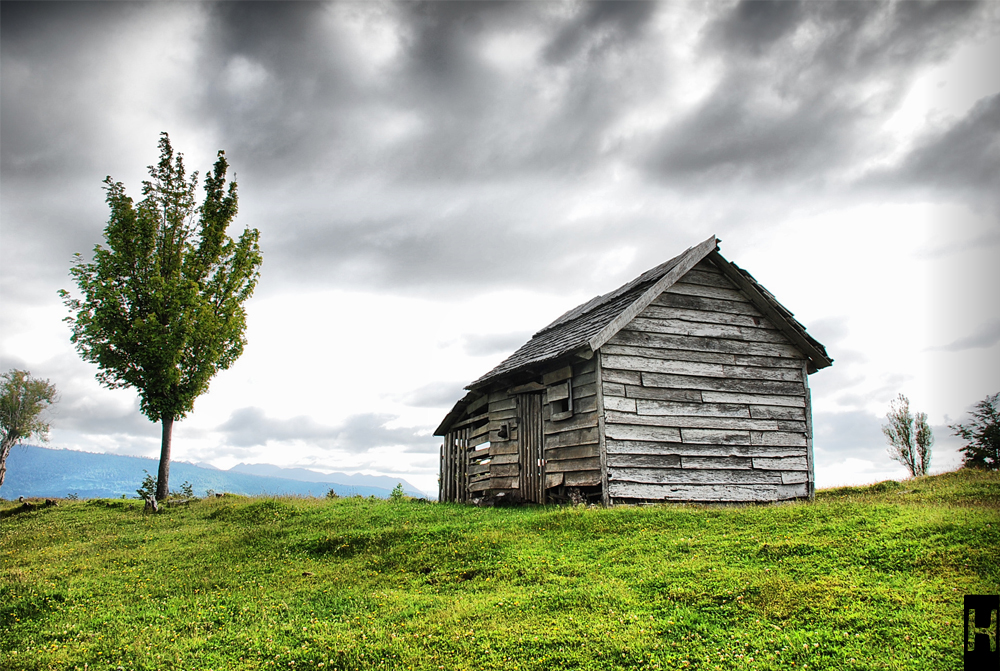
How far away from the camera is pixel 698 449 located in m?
18.8

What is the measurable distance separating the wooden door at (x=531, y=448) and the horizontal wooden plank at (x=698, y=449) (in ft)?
10.6

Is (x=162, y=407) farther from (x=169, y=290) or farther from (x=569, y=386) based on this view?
(x=569, y=386)

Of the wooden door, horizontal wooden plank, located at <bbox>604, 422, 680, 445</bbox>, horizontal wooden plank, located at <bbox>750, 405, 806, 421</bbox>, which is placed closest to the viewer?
horizontal wooden plank, located at <bbox>604, 422, 680, 445</bbox>

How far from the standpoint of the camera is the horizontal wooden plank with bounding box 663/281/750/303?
19875 mm

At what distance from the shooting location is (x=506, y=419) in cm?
2250

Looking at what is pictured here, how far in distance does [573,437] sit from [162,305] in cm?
2080

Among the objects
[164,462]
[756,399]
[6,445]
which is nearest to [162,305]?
[164,462]

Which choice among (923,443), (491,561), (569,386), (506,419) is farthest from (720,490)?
(923,443)

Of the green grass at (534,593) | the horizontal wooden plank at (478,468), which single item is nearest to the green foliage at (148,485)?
the green grass at (534,593)

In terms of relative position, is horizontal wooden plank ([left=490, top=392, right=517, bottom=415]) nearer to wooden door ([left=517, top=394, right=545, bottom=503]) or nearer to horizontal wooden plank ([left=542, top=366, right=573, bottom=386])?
wooden door ([left=517, top=394, right=545, bottom=503])

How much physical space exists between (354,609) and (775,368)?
1527 cm

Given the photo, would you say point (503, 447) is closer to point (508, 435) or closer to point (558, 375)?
point (508, 435)

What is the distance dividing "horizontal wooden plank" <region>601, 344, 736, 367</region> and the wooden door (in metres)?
3.47

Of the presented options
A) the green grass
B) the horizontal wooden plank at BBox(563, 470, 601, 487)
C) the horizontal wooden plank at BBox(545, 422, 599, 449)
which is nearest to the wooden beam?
the horizontal wooden plank at BBox(545, 422, 599, 449)
